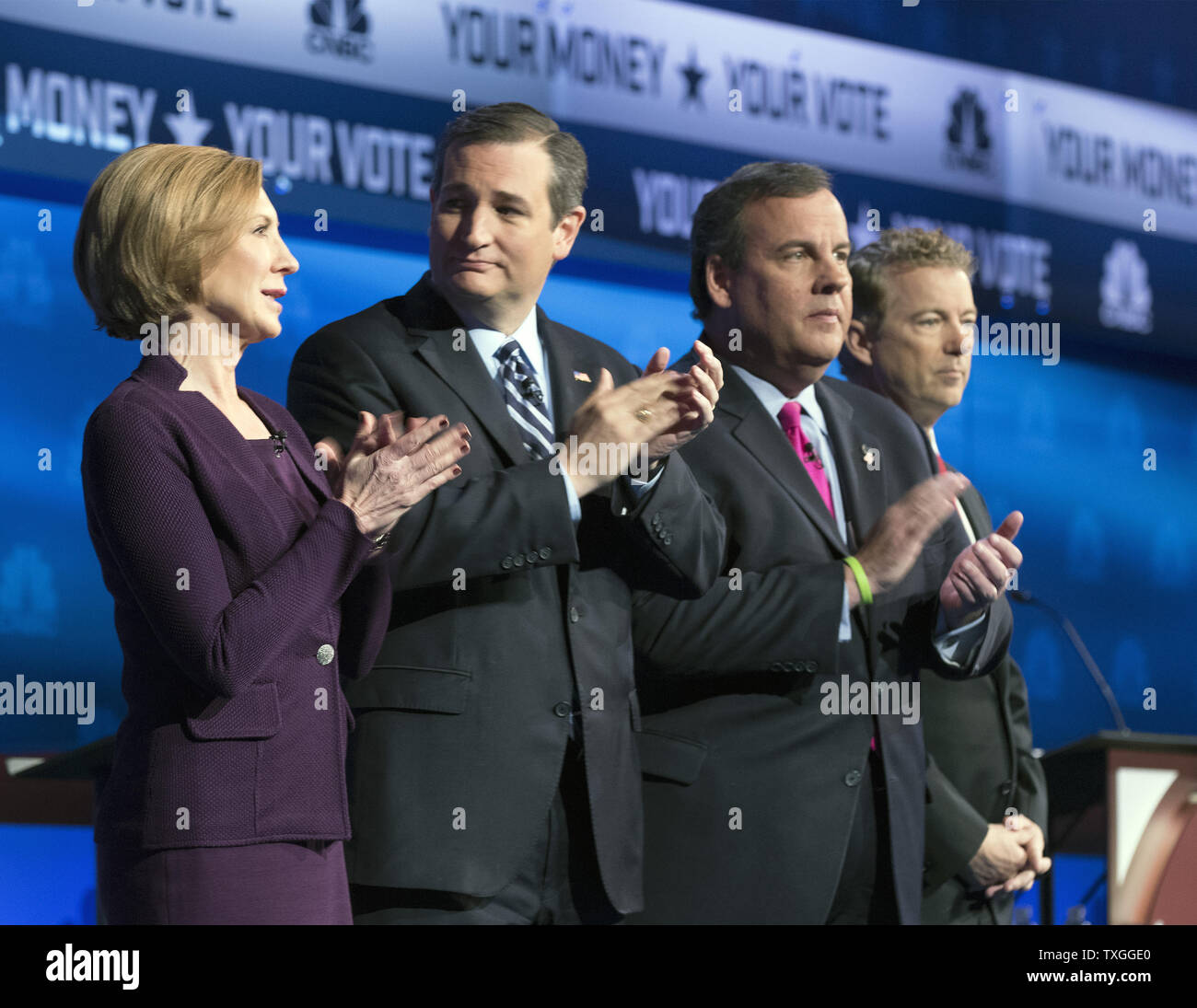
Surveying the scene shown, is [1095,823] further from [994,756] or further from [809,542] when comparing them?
[809,542]

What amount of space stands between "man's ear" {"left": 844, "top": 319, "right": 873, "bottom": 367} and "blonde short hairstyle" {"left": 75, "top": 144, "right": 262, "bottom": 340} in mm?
1913

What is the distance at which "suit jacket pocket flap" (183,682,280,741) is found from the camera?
1924 mm

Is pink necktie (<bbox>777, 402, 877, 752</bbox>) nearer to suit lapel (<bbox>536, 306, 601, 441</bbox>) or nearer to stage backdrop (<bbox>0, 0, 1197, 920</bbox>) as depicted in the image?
suit lapel (<bbox>536, 306, 601, 441</bbox>)

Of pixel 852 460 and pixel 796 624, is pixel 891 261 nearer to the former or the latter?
pixel 852 460

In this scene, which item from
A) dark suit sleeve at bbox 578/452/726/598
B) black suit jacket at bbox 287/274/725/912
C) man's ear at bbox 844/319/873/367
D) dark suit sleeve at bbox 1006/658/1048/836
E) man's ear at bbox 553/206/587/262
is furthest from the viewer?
man's ear at bbox 844/319/873/367

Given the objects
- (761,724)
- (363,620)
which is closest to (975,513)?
(761,724)

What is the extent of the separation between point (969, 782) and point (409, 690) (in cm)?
139

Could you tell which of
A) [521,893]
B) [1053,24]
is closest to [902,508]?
[521,893]

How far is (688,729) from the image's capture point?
8.86 ft

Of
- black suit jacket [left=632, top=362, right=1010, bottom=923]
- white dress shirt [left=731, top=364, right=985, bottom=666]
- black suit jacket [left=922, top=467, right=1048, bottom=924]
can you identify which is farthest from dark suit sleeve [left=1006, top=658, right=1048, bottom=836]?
black suit jacket [left=632, top=362, right=1010, bottom=923]

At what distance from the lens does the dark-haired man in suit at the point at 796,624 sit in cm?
Answer: 267

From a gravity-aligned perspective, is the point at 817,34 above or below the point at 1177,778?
above
